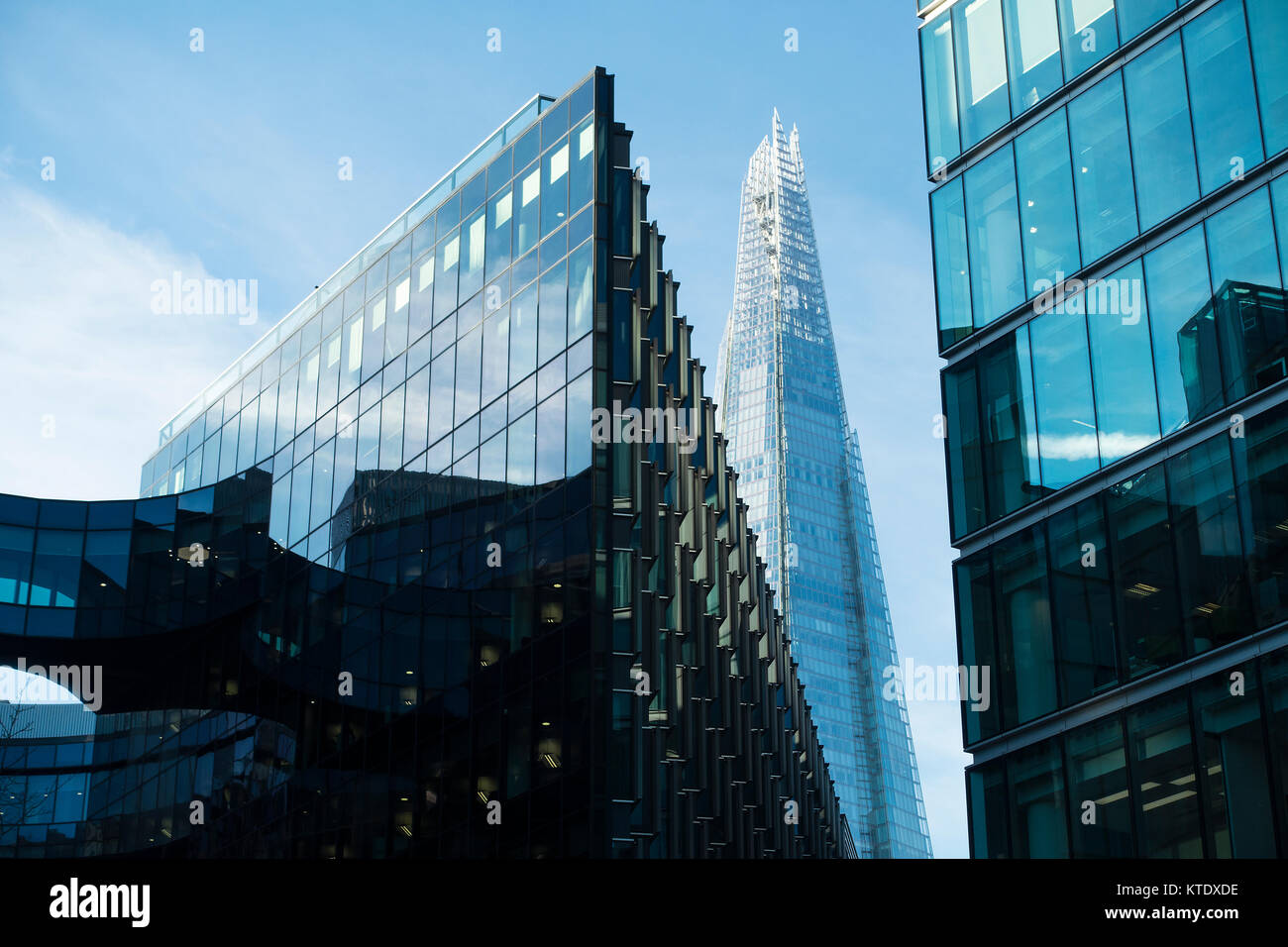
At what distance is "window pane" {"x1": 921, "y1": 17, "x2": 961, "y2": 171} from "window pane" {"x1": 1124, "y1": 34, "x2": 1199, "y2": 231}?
5.38m

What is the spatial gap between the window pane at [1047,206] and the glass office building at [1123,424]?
55 mm

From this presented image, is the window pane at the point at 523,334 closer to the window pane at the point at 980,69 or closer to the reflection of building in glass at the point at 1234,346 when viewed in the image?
the window pane at the point at 980,69

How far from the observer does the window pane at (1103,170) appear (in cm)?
3038

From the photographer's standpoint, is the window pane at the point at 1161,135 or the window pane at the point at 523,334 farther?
the window pane at the point at 523,334

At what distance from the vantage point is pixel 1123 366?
29.4 metres

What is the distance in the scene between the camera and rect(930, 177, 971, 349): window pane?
33781 mm

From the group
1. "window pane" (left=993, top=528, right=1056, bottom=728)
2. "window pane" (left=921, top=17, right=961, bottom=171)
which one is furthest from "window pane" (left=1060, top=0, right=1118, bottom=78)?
"window pane" (left=993, top=528, right=1056, bottom=728)

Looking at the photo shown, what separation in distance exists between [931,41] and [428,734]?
2239 cm

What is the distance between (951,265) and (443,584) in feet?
53.7

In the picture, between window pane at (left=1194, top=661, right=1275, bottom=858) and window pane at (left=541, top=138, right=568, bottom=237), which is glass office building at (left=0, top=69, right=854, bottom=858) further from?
window pane at (left=1194, top=661, right=1275, bottom=858)

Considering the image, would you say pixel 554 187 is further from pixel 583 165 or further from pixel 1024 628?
pixel 1024 628

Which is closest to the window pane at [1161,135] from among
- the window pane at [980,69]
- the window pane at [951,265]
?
the window pane at [980,69]
